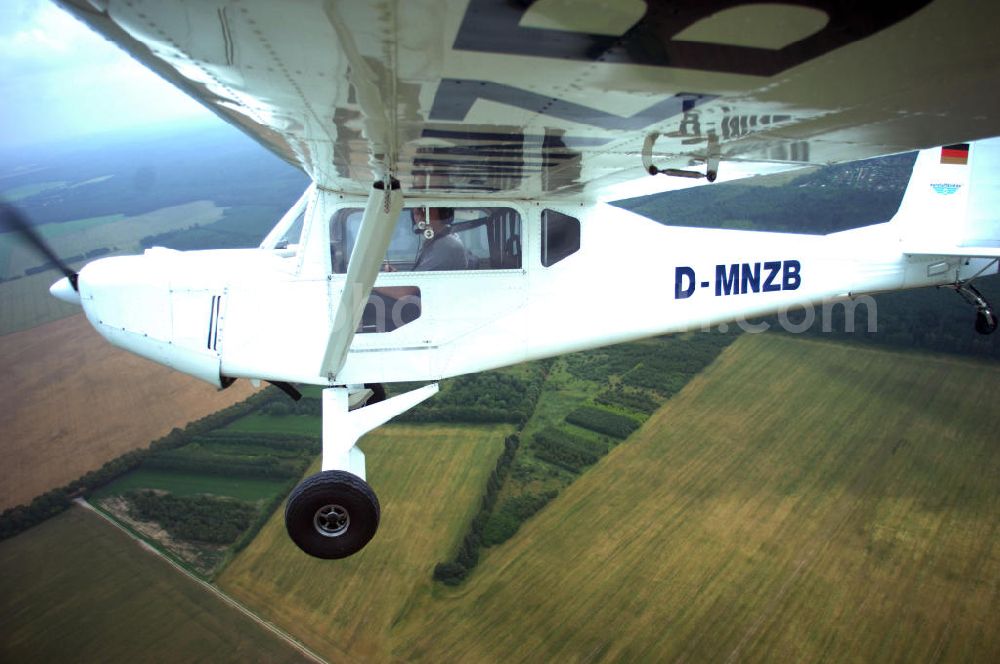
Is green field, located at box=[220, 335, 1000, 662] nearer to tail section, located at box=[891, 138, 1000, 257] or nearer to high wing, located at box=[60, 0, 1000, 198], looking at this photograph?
tail section, located at box=[891, 138, 1000, 257]

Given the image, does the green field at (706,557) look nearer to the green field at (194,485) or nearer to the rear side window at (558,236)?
the green field at (194,485)

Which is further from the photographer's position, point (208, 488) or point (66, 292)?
point (208, 488)

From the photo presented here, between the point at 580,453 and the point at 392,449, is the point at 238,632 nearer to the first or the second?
the point at 392,449

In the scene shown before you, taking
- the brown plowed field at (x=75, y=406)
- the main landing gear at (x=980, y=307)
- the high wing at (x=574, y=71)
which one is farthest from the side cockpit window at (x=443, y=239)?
the brown plowed field at (x=75, y=406)

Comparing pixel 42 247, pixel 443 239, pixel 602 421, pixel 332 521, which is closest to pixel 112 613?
pixel 42 247

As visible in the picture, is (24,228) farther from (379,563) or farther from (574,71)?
(379,563)

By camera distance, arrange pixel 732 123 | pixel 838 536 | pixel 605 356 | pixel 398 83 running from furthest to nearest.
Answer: pixel 605 356
pixel 838 536
pixel 732 123
pixel 398 83

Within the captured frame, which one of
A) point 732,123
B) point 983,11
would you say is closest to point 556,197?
point 732,123

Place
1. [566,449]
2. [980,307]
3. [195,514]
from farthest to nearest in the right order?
[566,449] < [195,514] < [980,307]
